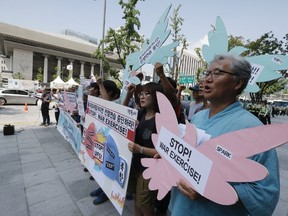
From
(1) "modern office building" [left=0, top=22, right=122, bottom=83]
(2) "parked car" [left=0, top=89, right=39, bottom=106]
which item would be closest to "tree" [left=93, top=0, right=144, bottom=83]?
(2) "parked car" [left=0, top=89, right=39, bottom=106]

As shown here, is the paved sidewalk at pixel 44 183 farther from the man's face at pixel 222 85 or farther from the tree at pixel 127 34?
the tree at pixel 127 34

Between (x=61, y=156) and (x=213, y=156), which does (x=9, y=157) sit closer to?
(x=61, y=156)

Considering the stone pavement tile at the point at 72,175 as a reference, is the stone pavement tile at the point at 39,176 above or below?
below

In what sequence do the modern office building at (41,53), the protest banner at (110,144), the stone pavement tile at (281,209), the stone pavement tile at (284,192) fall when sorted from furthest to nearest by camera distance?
the modern office building at (41,53) → the stone pavement tile at (284,192) → the stone pavement tile at (281,209) → the protest banner at (110,144)

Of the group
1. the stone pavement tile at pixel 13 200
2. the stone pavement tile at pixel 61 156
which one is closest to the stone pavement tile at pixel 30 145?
the stone pavement tile at pixel 61 156

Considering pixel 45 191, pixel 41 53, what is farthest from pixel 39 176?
pixel 41 53

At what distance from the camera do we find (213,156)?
965 millimetres

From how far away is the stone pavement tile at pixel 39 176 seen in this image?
3434 mm

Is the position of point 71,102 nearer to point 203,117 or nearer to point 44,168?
point 44,168

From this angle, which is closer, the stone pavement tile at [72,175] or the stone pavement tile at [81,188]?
the stone pavement tile at [81,188]

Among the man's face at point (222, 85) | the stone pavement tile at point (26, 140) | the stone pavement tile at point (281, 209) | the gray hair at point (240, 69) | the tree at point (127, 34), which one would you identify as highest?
the tree at point (127, 34)

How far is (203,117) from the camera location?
1.46 m

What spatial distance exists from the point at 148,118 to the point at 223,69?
0.98 m

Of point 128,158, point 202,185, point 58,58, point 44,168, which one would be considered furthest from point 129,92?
point 58,58
